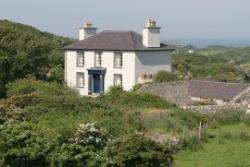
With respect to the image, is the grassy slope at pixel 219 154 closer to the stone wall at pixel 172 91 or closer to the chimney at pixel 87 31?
the stone wall at pixel 172 91

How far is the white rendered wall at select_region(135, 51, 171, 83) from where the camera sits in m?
44.9

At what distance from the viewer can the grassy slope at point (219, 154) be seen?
77.3 ft

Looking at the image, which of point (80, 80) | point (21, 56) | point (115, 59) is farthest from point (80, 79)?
point (21, 56)

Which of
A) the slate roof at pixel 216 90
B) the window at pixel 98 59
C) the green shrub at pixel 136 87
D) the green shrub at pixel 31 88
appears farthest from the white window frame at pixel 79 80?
the green shrub at pixel 31 88

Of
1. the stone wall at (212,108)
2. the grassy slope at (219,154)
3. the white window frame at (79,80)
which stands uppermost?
the white window frame at (79,80)

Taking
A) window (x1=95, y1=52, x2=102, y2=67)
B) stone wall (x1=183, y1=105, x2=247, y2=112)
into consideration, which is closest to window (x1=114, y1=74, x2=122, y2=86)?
window (x1=95, y1=52, x2=102, y2=67)

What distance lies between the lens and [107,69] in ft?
150

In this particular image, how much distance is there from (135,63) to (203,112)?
30.3 feet

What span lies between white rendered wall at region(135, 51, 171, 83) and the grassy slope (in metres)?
14.9

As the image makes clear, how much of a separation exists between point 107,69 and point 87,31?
15.6 ft

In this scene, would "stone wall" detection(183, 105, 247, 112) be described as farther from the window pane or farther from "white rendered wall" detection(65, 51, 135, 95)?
the window pane

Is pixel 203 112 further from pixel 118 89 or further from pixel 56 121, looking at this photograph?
pixel 56 121

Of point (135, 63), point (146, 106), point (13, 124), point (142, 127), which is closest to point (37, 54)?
point (135, 63)

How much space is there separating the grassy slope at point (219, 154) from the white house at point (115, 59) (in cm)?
1503
